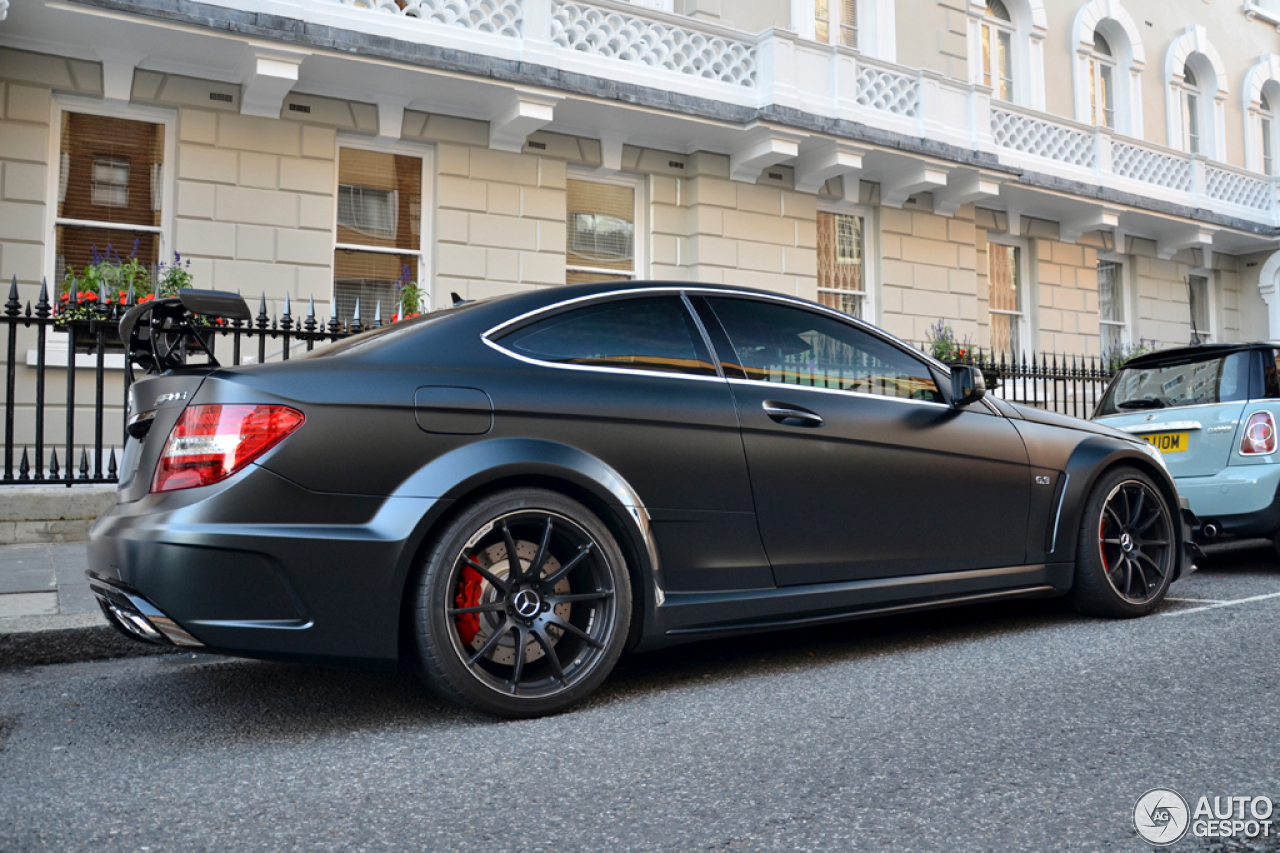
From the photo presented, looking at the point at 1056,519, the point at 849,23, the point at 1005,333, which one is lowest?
the point at 1056,519

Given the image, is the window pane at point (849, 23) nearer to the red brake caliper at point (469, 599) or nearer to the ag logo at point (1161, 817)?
the red brake caliper at point (469, 599)

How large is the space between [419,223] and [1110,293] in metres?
12.8

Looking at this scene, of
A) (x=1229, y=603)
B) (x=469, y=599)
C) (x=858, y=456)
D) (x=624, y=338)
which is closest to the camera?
(x=469, y=599)

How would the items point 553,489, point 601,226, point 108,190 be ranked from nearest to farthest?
1. point 553,489
2. point 108,190
3. point 601,226

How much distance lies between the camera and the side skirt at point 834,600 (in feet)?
11.3

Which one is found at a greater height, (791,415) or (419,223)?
(419,223)

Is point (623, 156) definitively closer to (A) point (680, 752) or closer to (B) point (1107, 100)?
(A) point (680, 752)

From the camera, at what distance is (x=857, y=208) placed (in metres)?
14.0

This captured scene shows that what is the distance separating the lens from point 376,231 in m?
10.9

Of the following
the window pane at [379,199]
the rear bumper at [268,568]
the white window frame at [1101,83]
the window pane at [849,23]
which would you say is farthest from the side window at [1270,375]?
the white window frame at [1101,83]

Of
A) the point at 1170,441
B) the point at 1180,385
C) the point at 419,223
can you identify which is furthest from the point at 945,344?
the point at 419,223

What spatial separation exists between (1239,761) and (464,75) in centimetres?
943

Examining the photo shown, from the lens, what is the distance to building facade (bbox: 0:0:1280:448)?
9578mm

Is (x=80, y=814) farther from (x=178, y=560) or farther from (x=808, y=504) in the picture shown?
(x=808, y=504)
